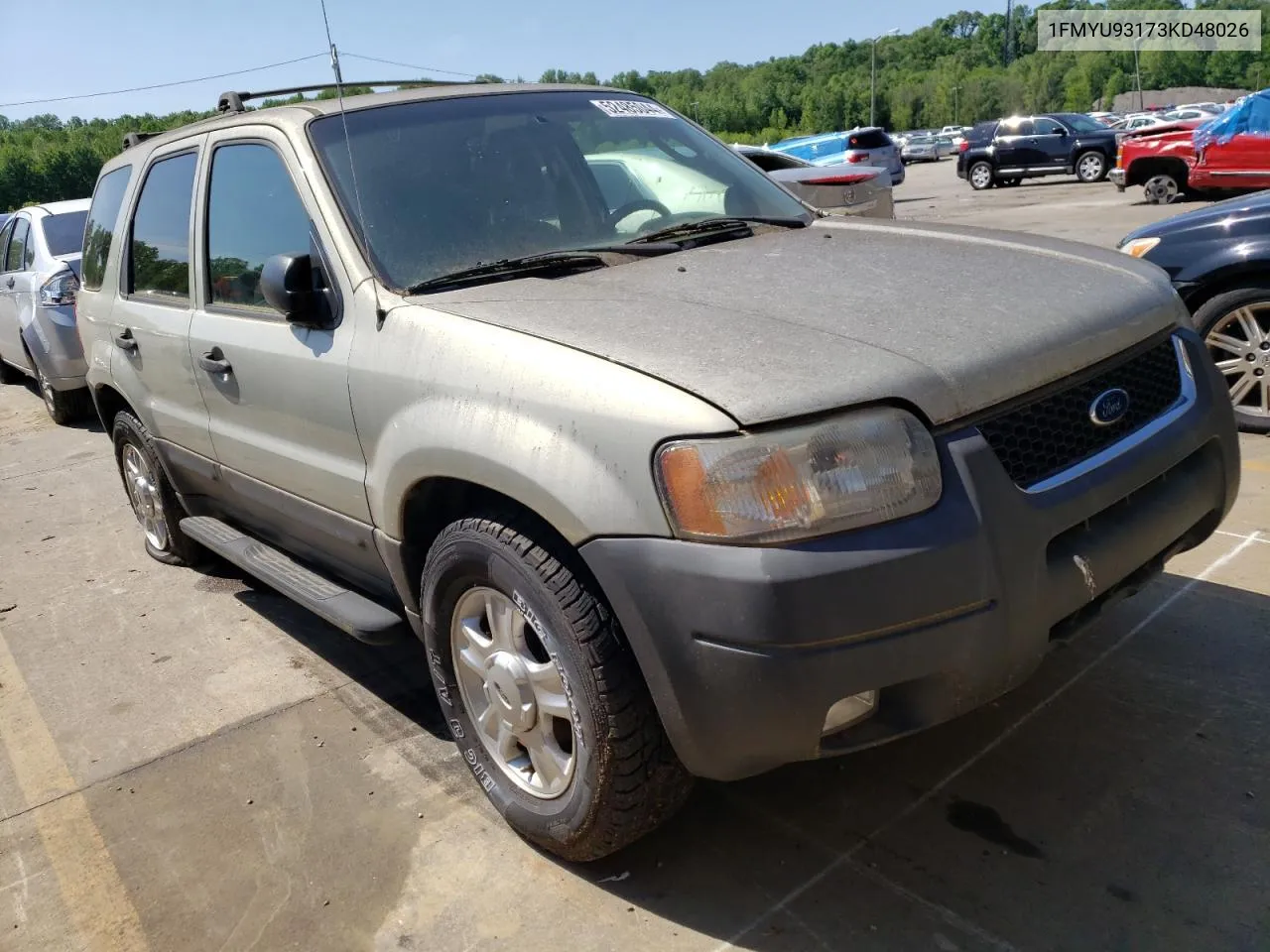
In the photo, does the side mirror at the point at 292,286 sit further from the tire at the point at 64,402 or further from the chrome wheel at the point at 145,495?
the tire at the point at 64,402

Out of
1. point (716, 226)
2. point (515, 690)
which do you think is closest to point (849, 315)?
point (716, 226)

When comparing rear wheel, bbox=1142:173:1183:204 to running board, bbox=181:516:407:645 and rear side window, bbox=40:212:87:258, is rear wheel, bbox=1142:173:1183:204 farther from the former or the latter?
running board, bbox=181:516:407:645

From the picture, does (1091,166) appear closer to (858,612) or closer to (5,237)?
(5,237)

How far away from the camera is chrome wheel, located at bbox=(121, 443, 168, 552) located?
190 inches

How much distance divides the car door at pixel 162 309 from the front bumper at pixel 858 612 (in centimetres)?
238

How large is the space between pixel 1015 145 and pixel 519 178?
27.6 meters

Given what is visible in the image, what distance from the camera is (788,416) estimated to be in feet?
6.52

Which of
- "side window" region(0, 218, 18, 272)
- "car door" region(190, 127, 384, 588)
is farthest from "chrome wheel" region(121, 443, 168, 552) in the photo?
"side window" region(0, 218, 18, 272)

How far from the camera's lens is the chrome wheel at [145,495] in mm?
4836

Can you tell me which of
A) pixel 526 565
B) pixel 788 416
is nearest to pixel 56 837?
pixel 526 565

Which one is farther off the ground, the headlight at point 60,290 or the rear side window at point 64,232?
the rear side window at point 64,232

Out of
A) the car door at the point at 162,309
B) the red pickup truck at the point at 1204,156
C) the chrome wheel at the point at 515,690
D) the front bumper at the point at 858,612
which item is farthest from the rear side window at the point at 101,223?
the red pickup truck at the point at 1204,156

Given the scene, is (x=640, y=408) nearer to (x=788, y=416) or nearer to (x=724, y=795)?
(x=788, y=416)

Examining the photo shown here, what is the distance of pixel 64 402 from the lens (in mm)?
8867
